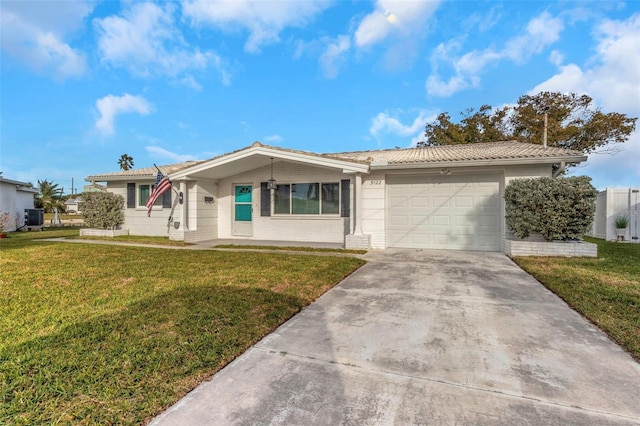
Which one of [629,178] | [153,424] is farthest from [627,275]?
[629,178]

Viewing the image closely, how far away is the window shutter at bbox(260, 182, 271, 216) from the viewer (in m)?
11.5

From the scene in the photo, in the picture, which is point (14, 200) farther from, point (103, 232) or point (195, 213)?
point (195, 213)

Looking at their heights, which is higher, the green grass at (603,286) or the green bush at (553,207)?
the green bush at (553,207)

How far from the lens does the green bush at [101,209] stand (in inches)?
512

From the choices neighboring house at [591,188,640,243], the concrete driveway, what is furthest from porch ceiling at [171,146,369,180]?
neighboring house at [591,188,640,243]

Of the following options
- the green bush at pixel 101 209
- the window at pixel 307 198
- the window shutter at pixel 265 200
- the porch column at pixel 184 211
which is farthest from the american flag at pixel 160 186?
the window at pixel 307 198

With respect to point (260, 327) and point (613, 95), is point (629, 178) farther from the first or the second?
point (260, 327)

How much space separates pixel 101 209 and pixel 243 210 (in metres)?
6.32

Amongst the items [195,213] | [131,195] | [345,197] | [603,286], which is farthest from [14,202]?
[603,286]

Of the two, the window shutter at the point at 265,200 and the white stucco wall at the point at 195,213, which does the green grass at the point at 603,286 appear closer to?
the window shutter at the point at 265,200

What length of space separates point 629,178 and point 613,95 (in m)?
5.39

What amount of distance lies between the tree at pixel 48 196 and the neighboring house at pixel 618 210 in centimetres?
3727

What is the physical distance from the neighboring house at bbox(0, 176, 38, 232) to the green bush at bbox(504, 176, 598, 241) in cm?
2338

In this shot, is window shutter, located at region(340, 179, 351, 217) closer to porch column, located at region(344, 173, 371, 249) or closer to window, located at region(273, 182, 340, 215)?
window, located at region(273, 182, 340, 215)
